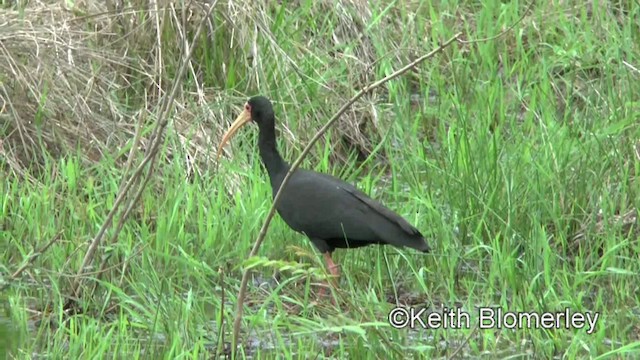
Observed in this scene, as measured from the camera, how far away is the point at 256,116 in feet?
21.5

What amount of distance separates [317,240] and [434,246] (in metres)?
0.45

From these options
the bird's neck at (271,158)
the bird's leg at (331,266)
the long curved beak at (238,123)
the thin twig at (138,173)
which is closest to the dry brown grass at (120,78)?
the long curved beak at (238,123)

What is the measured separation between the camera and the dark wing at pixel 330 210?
5758 mm

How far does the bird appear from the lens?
5.64 m

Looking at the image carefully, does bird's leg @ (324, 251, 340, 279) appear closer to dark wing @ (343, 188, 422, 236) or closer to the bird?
the bird

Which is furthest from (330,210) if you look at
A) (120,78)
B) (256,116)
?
(120,78)

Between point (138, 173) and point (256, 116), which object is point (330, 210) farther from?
point (138, 173)

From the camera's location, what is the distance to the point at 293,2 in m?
8.06

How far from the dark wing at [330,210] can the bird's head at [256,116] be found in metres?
0.42

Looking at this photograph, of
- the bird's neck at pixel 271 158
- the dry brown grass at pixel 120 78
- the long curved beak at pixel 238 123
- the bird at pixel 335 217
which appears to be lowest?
the bird at pixel 335 217

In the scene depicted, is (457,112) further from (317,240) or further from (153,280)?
(153,280)

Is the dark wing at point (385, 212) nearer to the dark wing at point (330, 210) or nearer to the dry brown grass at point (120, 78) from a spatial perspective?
the dark wing at point (330, 210)

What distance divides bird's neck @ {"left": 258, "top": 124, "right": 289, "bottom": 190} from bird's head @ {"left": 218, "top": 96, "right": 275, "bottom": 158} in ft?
0.12

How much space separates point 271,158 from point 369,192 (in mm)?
441
